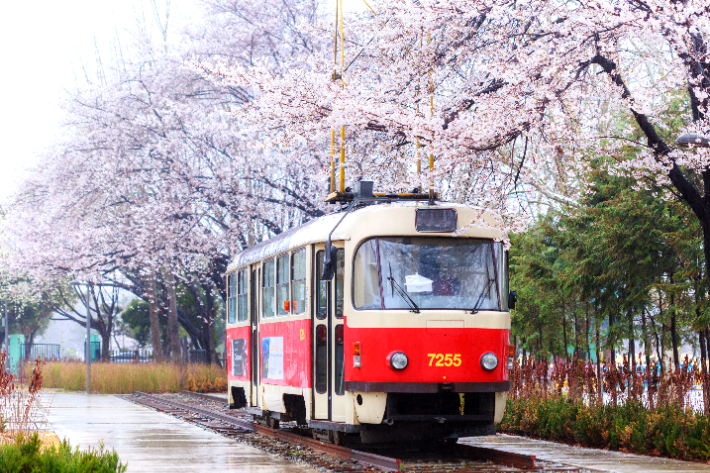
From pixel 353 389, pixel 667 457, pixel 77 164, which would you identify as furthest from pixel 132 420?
pixel 77 164

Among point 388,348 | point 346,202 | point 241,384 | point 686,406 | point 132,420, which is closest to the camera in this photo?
point 388,348

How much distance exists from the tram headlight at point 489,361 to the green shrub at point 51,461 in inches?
173

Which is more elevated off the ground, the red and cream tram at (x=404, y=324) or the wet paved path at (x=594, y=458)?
the red and cream tram at (x=404, y=324)

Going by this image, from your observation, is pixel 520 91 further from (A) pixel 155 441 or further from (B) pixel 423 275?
(A) pixel 155 441

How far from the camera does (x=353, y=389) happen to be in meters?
12.0

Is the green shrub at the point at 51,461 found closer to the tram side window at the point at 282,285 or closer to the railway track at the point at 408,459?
the railway track at the point at 408,459

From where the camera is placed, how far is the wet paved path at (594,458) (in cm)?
1114

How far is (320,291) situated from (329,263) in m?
0.85

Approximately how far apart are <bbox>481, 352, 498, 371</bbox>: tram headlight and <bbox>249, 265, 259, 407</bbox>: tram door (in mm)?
5137

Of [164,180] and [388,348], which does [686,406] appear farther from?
[164,180]

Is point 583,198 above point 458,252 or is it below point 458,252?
above

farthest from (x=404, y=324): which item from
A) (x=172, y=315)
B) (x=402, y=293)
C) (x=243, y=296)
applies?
(x=172, y=315)

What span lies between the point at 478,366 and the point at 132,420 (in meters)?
9.35

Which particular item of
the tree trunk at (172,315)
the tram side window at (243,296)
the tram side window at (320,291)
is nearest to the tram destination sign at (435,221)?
the tram side window at (320,291)
